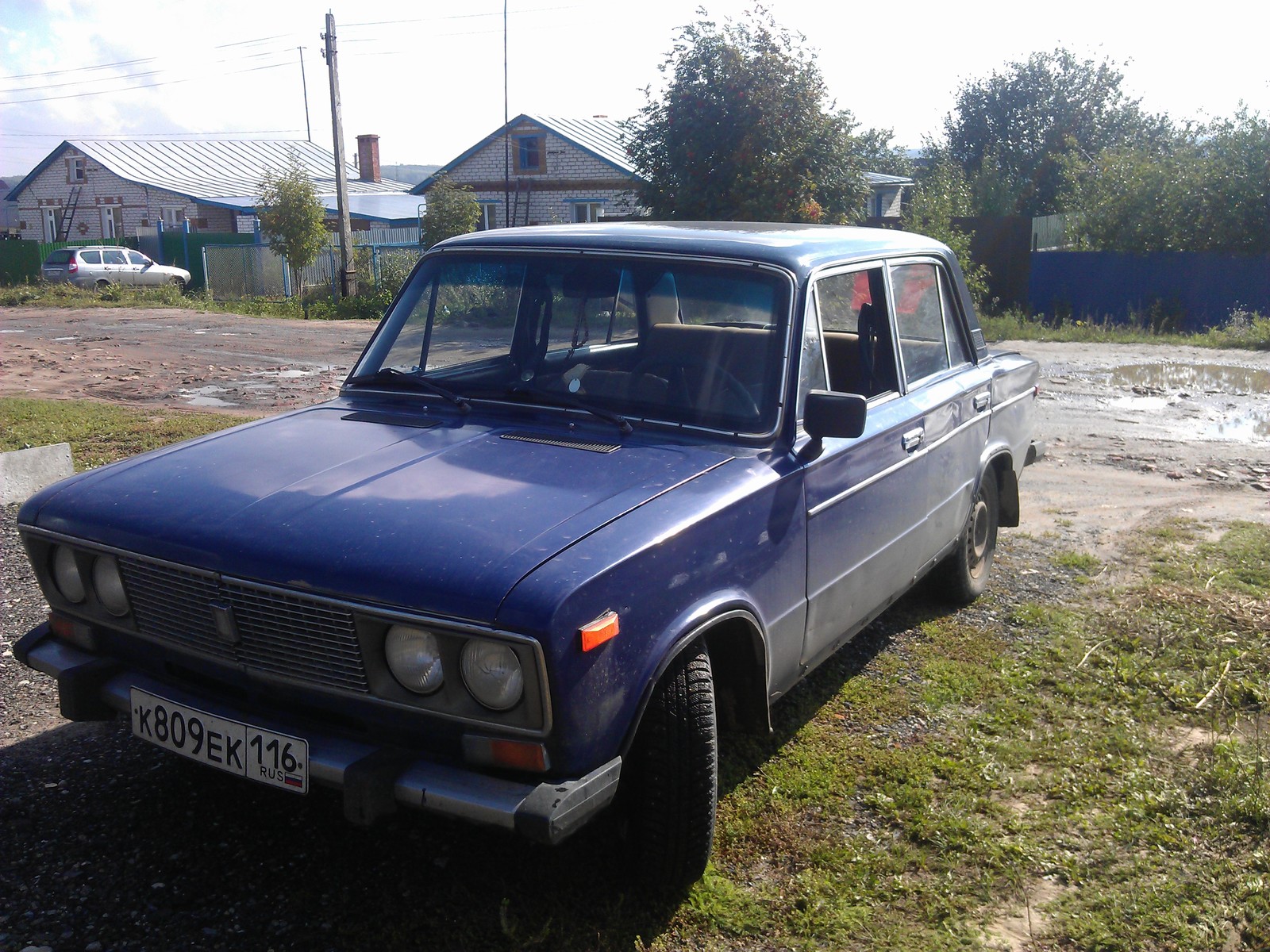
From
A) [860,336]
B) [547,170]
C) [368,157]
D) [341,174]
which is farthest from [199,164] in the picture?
[860,336]

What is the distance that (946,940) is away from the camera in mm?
2879

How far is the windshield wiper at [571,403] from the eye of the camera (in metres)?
3.45

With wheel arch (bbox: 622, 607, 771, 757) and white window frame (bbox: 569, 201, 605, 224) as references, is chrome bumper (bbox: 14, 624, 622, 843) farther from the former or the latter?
white window frame (bbox: 569, 201, 605, 224)

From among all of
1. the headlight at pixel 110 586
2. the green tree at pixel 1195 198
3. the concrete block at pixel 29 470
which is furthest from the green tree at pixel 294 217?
the headlight at pixel 110 586

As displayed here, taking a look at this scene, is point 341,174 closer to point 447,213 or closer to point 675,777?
point 447,213

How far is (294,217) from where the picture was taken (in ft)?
89.5

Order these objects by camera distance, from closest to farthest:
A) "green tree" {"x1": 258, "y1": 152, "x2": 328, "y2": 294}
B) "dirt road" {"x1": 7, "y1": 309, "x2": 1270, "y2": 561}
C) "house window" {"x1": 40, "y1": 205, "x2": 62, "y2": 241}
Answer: "dirt road" {"x1": 7, "y1": 309, "x2": 1270, "y2": 561} < "green tree" {"x1": 258, "y1": 152, "x2": 328, "y2": 294} < "house window" {"x1": 40, "y1": 205, "x2": 62, "y2": 241}

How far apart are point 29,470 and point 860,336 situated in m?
5.54

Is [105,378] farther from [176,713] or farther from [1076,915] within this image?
[1076,915]

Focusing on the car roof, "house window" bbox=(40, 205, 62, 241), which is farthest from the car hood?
"house window" bbox=(40, 205, 62, 241)

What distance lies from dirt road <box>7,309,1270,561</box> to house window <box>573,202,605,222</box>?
19.0 metres

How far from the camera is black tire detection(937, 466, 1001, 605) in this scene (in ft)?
17.0

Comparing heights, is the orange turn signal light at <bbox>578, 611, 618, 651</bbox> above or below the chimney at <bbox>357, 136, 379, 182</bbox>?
below

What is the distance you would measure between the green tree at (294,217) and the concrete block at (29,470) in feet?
70.5
